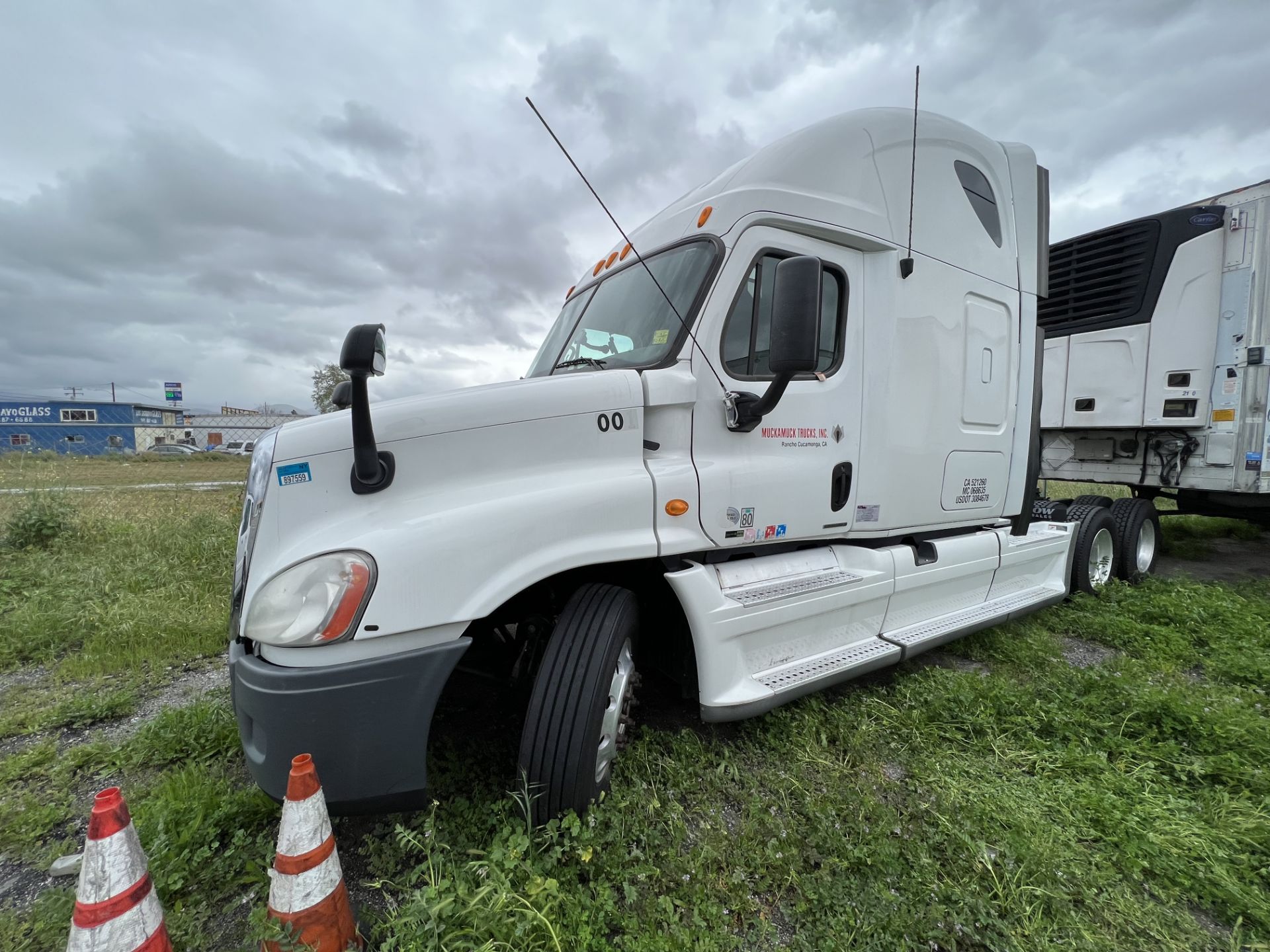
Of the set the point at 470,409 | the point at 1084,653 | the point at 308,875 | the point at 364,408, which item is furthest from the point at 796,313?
the point at 1084,653

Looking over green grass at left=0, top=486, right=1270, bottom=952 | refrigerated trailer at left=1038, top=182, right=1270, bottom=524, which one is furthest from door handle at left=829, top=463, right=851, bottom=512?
refrigerated trailer at left=1038, top=182, right=1270, bottom=524

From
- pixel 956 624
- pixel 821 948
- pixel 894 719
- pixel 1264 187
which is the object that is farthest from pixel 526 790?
pixel 1264 187

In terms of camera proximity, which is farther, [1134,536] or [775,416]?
[1134,536]

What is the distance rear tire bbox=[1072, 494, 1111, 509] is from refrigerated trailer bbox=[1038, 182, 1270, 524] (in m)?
0.56

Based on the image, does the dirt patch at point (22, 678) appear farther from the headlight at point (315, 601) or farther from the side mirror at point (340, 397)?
the headlight at point (315, 601)

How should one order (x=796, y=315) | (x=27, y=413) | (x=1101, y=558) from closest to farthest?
(x=796, y=315) < (x=1101, y=558) < (x=27, y=413)

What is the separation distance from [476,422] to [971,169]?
3.51 m

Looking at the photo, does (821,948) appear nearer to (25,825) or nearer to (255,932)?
(255,932)

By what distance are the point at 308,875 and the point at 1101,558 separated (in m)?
6.51

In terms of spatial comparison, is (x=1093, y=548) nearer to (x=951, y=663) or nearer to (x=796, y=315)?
(x=951, y=663)

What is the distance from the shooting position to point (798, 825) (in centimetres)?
219

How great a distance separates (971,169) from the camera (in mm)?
3533

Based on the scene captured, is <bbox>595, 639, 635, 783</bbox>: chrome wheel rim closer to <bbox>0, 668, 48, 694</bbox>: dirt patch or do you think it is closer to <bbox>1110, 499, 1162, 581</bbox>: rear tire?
<bbox>0, 668, 48, 694</bbox>: dirt patch

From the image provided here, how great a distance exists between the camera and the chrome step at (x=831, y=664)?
259 centimetres
